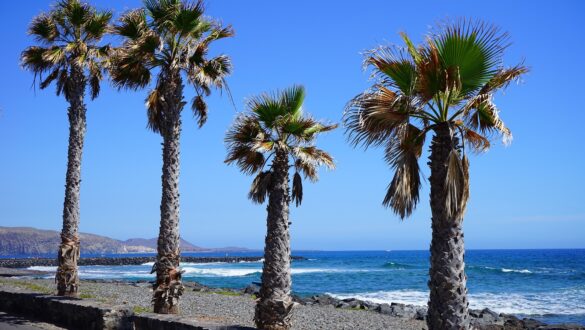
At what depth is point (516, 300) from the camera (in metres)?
36.8

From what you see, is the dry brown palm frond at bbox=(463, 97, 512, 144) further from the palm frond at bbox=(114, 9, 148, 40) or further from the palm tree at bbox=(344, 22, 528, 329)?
the palm frond at bbox=(114, 9, 148, 40)

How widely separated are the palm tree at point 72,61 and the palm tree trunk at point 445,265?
10.9m

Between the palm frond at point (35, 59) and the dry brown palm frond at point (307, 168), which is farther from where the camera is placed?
the palm frond at point (35, 59)

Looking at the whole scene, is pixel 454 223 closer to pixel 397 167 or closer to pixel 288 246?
pixel 397 167

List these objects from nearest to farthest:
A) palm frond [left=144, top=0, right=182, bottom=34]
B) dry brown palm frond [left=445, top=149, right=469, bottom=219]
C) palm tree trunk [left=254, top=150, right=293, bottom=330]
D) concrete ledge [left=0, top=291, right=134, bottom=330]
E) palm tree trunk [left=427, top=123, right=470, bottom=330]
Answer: palm tree trunk [left=427, top=123, right=470, bottom=330], dry brown palm frond [left=445, top=149, right=469, bottom=219], palm tree trunk [left=254, top=150, right=293, bottom=330], concrete ledge [left=0, top=291, right=134, bottom=330], palm frond [left=144, top=0, right=182, bottom=34]

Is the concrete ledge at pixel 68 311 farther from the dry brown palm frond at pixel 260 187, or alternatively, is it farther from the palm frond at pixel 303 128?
the palm frond at pixel 303 128

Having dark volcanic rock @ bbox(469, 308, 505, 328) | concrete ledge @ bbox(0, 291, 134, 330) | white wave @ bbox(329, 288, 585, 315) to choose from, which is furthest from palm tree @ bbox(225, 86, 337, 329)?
white wave @ bbox(329, 288, 585, 315)

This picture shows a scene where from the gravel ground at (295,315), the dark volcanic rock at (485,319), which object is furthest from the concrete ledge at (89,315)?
the dark volcanic rock at (485,319)

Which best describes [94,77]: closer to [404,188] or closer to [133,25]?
[133,25]

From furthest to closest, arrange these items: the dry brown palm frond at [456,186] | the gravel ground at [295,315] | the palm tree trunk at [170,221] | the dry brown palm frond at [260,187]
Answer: the gravel ground at [295,315] → the palm tree trunk at [170,221] → the dry brown palm frond at [260,187] → the dry brown palm frond at [456,186]

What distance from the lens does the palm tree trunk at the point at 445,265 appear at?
25.1 ft

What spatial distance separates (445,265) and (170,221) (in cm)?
670

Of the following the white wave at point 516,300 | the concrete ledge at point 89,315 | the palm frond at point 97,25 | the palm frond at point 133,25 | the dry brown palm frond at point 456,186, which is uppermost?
the palm frond at point 97,25

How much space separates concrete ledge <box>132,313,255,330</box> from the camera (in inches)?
378
